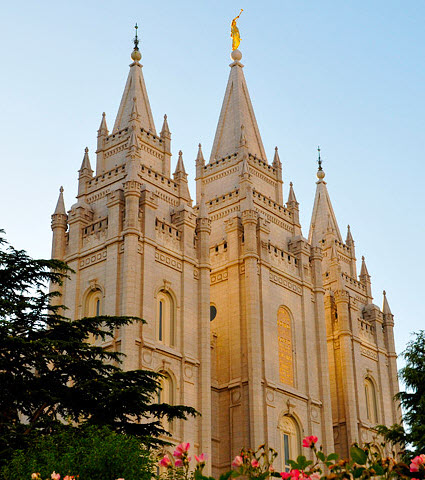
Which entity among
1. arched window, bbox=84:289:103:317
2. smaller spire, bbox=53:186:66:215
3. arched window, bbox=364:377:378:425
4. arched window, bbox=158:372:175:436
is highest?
smaller spire, bbox=53:186:66:215

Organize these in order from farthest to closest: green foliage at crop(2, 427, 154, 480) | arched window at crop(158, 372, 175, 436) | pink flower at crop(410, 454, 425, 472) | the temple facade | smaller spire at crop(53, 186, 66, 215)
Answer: smaller spire at crop(53, 186, 66, 215) → the temple facade → arched window at crop(158, 372, 175, 436) → green foliage at crop(2, 427, 154, 480) → pink flower at crop(410, 454, 425, 472)

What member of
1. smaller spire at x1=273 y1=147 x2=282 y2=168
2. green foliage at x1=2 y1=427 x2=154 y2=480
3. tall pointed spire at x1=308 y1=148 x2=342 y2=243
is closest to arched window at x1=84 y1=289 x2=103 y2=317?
smaller spire at x1=273 y1=147 x2=282 y2=168

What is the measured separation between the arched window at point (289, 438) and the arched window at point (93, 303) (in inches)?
397

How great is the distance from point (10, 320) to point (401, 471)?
1398 cm

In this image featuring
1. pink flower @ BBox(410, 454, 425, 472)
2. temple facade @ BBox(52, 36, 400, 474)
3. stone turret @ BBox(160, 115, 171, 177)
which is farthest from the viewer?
stone turret @ BBox(160, 115, 171, 177)

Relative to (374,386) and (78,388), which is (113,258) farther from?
(374,386)

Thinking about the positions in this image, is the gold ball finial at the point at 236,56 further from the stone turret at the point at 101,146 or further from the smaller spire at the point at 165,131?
the stone turret at the point at 101,146

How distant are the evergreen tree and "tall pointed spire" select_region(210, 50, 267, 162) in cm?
2428

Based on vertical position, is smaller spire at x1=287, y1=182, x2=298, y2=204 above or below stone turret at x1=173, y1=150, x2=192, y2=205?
above

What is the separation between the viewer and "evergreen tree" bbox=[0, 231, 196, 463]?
20781 millimetres

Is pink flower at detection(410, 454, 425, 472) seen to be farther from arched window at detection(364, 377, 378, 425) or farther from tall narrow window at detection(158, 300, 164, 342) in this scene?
arched window at detection(364, 377, 378, 425)

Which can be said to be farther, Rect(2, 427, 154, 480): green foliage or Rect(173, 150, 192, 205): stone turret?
Rect(173, 150, 192, 205): stone turret

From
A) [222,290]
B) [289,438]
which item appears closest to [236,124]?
[222,290]

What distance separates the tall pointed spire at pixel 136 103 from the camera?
41781 millimetres
